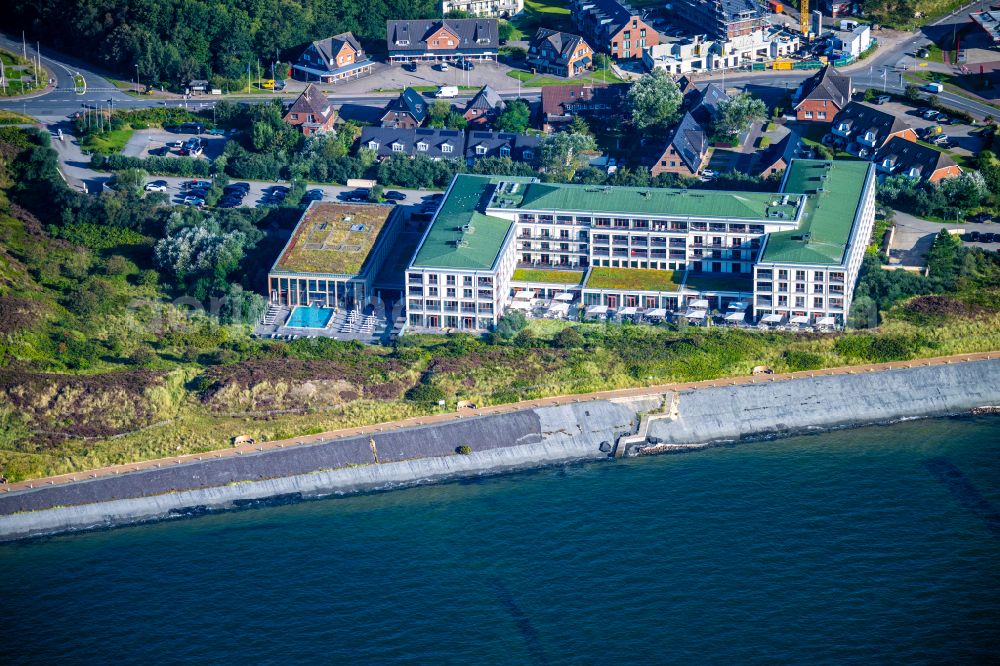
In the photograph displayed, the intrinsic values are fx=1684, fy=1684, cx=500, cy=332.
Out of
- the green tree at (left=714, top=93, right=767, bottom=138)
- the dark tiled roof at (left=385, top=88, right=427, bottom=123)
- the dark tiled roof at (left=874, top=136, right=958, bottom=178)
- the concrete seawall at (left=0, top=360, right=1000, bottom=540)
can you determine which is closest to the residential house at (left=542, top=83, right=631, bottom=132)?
the green tree at (left=714, top=93, right=767, bottom=138)

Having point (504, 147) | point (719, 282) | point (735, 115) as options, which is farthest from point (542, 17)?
point (719, 282)

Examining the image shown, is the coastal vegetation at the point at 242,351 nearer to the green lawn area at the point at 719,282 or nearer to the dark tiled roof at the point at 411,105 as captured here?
the green lawn area at the point at 719,282

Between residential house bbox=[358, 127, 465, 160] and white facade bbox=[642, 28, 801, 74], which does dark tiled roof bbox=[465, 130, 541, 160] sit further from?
white facade bbox=[642, 28, 801, 74]

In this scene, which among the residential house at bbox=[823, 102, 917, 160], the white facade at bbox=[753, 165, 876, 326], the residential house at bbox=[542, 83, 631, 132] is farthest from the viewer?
the residential house at bbox=[542, 83, 631, 132]

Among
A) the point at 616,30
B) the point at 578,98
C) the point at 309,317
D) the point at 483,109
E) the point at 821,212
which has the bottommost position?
the point at 309,317

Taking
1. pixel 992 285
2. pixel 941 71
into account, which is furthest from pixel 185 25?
pixel 992 285

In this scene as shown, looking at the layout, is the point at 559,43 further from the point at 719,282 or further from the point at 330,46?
the point at 719,282
